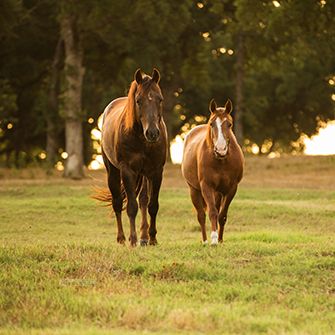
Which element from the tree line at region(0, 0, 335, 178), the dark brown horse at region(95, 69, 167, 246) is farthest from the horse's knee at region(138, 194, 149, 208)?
the tree line at region(0, 0, 335, 178)

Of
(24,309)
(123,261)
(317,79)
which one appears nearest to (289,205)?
(123,261)

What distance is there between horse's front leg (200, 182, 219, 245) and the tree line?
15.9 m

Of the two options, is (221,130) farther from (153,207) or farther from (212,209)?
(153,207)

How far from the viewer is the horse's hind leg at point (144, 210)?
43.3 ft

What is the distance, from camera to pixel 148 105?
1246 centimetres

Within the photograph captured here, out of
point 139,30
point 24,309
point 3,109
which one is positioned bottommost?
point 24,309

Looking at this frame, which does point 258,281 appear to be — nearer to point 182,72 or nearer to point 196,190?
point 196,190

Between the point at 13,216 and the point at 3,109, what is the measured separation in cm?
1546

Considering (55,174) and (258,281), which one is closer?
(258,281)

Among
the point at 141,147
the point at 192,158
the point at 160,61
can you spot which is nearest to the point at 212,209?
the point at 141,147

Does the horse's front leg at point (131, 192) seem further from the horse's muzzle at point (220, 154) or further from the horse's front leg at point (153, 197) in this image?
the horse's muzzle at point (220, 154)

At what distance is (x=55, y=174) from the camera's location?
38000 mm

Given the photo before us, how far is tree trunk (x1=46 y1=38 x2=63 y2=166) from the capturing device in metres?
39.9

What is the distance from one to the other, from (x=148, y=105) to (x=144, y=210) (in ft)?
6.00
